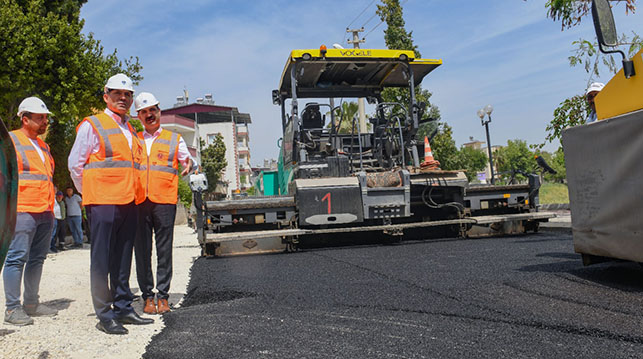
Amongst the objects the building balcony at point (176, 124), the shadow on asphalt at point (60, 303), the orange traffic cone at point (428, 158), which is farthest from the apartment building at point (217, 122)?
the shadow on asphalt at point (60, 303)

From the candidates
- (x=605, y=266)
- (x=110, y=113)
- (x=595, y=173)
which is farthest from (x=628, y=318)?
(x=110, y=113)

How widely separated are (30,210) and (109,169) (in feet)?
3.04

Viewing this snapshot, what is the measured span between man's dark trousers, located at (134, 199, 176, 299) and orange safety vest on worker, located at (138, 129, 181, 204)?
7cm

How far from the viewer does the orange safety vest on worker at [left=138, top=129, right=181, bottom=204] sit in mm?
3756

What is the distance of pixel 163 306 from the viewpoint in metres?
3.67

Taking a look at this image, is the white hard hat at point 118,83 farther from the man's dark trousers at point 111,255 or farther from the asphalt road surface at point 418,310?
the asphalt road surface at point 418,310

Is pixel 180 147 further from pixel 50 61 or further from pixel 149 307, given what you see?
pixel 50 61

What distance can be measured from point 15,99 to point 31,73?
0.66 m

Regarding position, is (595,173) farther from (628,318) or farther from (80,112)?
(80,112)

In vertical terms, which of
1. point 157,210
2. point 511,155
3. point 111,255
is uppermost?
point 511,155

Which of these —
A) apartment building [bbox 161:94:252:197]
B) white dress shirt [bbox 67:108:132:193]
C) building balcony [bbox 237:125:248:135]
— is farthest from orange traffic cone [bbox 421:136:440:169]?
building balcony [bbox 237:125:248:135]

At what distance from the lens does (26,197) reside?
3.76 meters

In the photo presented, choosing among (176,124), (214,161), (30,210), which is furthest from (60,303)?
(176,124)

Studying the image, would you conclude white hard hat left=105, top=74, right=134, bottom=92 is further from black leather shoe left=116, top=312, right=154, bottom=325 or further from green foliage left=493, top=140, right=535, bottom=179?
green foliage left=493, top=140, right=535, bottom=179
